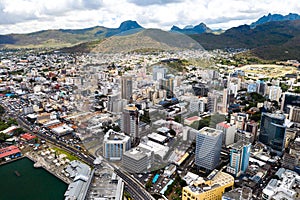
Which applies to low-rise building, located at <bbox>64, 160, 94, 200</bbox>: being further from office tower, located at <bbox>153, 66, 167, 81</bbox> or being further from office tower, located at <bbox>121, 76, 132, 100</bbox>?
office tower, located at <bbox>153, 66, 167, 81</bbox>

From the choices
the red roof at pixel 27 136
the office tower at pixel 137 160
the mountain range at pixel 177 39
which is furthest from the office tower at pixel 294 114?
the red roof at pixel 27 136

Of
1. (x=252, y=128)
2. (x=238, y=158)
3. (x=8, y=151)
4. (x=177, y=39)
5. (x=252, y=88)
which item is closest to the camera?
(x=177, y=39)

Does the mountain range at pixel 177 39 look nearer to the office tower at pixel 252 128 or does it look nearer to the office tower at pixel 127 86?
the office tower at pixel 127 86

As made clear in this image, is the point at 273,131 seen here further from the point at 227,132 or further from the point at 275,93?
the point at 275,93

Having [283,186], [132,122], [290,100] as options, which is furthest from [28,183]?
[290,100]

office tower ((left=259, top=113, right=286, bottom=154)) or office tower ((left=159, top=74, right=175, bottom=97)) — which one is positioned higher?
office tower ((left=159, top=74, right=175, bottom=97))

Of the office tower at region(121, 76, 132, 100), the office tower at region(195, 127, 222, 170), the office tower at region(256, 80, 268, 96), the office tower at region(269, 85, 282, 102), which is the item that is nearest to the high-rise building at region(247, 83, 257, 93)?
the office tower at region(256, 80, 268, 96)
